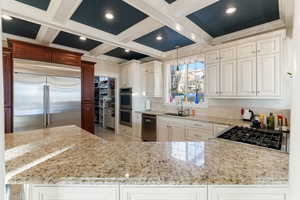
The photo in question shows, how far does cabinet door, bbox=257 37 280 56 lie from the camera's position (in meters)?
2.44

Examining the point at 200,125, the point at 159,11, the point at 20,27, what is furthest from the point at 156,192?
the point at 20,27

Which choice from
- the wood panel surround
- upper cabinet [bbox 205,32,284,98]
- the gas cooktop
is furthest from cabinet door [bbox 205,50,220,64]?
the wood panel surround

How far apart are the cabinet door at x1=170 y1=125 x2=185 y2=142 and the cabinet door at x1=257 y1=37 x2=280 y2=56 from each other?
6.89 feet

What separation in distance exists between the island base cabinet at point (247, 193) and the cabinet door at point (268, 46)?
2.53m

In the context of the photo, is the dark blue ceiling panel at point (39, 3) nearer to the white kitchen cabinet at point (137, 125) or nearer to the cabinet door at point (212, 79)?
the cabinet door at point (212, 79)

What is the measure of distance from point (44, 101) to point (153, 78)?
2865mm

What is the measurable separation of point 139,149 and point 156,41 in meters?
3.08

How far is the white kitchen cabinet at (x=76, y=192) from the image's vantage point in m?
0.80

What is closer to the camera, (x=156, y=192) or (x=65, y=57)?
(x=156, y=192)

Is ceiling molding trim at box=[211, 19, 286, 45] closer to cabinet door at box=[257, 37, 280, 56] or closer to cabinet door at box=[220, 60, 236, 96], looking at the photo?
cabinet door at box=[257, 37, 280, 56]

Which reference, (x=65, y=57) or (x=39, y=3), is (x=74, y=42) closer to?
(x=65, y=57)

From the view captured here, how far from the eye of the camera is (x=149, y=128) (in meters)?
4.25

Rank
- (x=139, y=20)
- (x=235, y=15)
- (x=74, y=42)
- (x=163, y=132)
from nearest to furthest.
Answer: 1. (x=235, y=15)
2. (x=139, y=20)
3. (x=74, y=42)
4. (x=163, y=132)

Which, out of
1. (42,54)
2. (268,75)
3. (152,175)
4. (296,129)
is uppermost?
(42,54)
